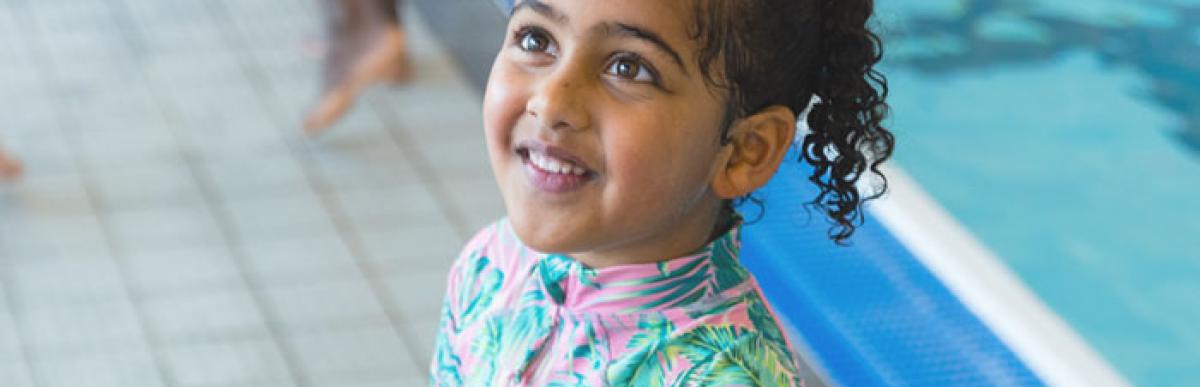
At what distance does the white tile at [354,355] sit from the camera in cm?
307

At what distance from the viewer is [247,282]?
11.0 feet

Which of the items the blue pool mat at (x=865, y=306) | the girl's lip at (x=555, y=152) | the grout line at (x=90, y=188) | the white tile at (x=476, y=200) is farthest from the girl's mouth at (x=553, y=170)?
the white tile at (x=476, y=200)

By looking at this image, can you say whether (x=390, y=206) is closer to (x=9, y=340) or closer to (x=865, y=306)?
(x=9, y=340)

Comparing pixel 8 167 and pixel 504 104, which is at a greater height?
pixel 8 167

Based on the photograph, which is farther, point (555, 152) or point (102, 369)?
point (102, 369)

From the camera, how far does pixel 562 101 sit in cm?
120

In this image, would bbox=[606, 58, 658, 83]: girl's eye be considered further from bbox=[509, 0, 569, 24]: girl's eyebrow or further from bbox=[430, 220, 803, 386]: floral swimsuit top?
bbox=[430, 220, 803, 386]: floral swimsuit top

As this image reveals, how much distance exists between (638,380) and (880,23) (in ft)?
1.27

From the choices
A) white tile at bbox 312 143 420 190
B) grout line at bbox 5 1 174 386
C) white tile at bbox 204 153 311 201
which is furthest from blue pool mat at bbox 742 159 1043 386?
white tile at bbox 204 153 311 201

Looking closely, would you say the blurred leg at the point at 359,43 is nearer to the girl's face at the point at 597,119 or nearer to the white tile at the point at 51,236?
the white tile at the point at 51,236

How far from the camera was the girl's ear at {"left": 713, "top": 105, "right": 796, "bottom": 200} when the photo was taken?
50.7 inches

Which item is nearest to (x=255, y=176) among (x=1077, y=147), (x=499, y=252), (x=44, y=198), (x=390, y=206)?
(x=390, y=206)

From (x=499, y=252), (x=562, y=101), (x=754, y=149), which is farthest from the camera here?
(x=499, y=252)

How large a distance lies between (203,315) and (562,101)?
2.20 metres
